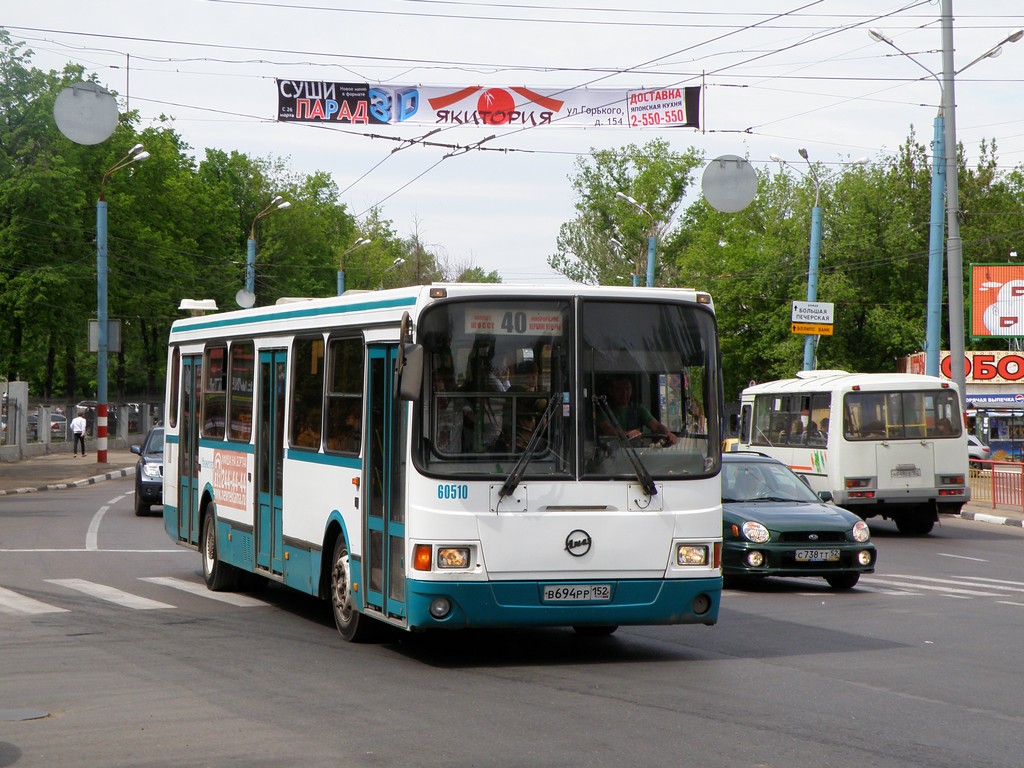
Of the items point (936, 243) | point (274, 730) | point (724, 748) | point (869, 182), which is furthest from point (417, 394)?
point (869, 182)

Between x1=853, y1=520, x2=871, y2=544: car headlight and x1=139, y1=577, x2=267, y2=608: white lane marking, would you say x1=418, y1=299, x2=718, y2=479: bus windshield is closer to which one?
x1=139, y1=577, x2=267, y2=608: white lane marking

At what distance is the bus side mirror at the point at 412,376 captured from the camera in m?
9.59

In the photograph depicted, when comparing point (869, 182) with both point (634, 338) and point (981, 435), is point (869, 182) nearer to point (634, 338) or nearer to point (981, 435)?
point (981, 435)

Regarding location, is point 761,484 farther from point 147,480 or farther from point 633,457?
point 147,480

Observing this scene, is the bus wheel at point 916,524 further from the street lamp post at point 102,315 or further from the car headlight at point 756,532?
the street lamp post at point 102,315

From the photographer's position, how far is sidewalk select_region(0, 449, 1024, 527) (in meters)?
31.4

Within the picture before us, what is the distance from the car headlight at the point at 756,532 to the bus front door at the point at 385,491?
A: 20.0ft

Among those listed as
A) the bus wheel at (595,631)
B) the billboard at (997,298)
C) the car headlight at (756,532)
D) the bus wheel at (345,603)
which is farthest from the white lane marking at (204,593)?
the billboard at (997,298)

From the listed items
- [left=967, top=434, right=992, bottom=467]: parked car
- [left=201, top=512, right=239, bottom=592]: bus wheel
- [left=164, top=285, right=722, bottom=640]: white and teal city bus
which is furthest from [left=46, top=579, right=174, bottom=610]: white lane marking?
[left=967, top=434, right=992, bottom=467]: parked car

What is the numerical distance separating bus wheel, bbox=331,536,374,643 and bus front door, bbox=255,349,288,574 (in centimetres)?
137

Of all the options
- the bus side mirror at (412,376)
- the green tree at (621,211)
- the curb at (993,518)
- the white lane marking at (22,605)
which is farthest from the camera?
the green tree at (621,211)

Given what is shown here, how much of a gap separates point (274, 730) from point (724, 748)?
7.72 ft

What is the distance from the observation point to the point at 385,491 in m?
10.5

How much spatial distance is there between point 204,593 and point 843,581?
22.5 ft
